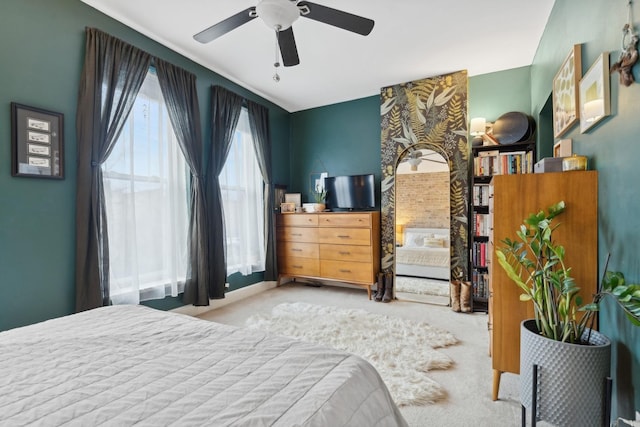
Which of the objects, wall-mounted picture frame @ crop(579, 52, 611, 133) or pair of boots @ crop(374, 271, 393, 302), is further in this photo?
pair of boots @ crop(374, 271, 393, 302)

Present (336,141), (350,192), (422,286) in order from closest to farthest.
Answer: (422,286) → (350,192) → (336,141)

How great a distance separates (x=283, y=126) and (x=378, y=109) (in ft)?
5.16

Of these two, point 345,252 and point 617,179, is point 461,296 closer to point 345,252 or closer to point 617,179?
point 345,252

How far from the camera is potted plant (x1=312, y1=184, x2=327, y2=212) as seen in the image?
14.5 feet

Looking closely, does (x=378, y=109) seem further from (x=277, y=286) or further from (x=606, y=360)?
(x=606, y=360)

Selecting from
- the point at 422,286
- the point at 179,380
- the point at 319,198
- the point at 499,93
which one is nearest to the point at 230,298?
the point at 319,198

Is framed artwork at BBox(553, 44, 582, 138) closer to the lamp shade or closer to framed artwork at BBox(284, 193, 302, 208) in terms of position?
the lamp shade

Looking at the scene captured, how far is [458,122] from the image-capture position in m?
3.72

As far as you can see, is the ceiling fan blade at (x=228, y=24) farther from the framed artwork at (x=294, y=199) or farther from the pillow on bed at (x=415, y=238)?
the pillow on bed at (x=415, y=238)

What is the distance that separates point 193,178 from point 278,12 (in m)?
1.97

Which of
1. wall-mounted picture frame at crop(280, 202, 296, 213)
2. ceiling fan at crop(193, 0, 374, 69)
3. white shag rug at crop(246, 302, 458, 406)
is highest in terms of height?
ceiling fan at crop(193, 0, 374, 69)

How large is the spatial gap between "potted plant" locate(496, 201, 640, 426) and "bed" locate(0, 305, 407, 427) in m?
0.81

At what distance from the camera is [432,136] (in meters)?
3.88

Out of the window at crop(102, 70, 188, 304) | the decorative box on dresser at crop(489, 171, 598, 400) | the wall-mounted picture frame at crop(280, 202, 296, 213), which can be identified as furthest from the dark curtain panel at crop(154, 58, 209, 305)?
the decorative box on dresser at crop(489, 171, 598, 400)
